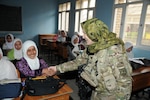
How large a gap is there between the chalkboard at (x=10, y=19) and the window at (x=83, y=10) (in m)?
3.15

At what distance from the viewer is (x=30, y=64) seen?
200 cm

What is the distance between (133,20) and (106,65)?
3.14m

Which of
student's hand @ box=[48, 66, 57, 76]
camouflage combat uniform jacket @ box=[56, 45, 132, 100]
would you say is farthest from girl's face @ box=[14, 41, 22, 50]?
camouflage combat uniform jacket @ box=[56, 45, 132, 100]

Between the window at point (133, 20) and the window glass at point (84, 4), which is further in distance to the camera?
the window glass at point (84, 4)

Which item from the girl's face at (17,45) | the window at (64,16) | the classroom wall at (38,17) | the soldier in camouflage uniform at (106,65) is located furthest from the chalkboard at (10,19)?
the soldier in camouflage uniform at (106,65)

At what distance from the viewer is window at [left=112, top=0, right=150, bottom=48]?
3412mm

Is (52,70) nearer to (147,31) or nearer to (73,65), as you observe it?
(73,65)

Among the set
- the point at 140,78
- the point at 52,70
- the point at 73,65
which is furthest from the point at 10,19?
the point at 140,78

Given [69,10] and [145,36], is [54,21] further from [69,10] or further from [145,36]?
[145,36]

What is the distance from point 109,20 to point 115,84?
3694 mm

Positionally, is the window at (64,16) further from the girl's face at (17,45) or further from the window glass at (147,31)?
the window glass at (147,31)

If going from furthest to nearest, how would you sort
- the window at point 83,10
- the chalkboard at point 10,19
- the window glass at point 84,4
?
the chalkboard at point 10,19
the window glass at point 84,4
the window at point 83,10

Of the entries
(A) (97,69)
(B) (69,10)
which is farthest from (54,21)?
(A) (97,69)

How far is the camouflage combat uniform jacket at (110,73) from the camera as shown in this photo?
1.12 meters
